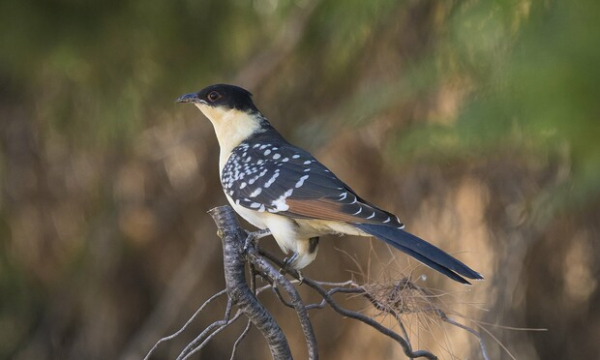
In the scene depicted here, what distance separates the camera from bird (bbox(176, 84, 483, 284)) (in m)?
1.73

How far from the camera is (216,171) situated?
158 inches

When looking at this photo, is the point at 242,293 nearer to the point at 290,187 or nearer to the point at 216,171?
the point at 290,187

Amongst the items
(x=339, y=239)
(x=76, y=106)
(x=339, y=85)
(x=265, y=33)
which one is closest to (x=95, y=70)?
(x=76, y=106)

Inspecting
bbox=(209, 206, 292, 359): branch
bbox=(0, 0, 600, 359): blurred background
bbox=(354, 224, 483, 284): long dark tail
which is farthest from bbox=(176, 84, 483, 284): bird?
bbox=(0, 0, 600, 359): blurred background

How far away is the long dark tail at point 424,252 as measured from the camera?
4.99 feet

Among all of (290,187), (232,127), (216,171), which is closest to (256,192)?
(290,187)

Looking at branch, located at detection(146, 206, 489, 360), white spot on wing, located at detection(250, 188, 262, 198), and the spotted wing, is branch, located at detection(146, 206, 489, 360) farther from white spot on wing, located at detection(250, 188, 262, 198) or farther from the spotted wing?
white spot on wing, located at detection(250, 188, 262, 198)

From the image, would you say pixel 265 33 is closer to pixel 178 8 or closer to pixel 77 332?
pixel 178 8

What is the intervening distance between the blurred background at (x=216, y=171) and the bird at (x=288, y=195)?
54 centimetres

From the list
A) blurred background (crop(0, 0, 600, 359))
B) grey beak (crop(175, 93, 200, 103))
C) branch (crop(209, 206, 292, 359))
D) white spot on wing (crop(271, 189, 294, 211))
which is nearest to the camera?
branch (crop(209, 206, 292, 359))

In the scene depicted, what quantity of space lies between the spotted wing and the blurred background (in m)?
0.52

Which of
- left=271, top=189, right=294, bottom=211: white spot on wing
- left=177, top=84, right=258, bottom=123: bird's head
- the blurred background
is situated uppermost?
the blurred background

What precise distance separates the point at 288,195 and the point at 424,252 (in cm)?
44

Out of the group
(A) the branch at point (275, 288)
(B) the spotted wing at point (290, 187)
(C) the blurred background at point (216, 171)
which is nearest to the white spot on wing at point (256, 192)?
(B) the spotted wing at point (290, 187)
